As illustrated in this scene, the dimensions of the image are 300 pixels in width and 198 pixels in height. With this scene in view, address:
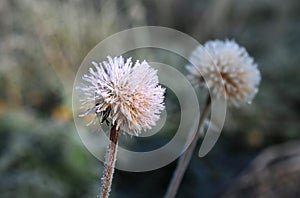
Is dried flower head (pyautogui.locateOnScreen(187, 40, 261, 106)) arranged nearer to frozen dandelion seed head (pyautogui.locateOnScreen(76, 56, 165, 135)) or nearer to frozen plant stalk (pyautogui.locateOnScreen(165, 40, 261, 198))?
frozen plant stalk (pyautogui.locateOnScreen(165, 40, 261, 198))

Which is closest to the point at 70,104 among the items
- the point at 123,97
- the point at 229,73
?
the point at 229,73

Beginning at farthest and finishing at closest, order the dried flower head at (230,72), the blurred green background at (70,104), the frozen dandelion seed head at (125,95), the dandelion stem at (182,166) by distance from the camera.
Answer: the blurred green background at (70,104) < the dried flower head at (230,72) < the dandelion stem at (182,166) < the frozen dandelion seed head at (125,95)

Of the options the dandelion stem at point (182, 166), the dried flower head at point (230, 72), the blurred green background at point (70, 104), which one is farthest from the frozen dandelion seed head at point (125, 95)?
the blurred green background at point (70, 104)

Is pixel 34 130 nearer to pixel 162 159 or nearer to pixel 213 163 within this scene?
pixel 162 159

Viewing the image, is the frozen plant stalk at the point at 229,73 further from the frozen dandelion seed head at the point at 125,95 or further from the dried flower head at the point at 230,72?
the frozen dandelion seed head at the point at 125,95

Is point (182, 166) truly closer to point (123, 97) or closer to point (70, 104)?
point (123, 97)

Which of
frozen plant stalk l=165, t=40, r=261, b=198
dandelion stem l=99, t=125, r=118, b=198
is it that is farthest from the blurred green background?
dandelion stem l=99, t=125, r=118, b=198
